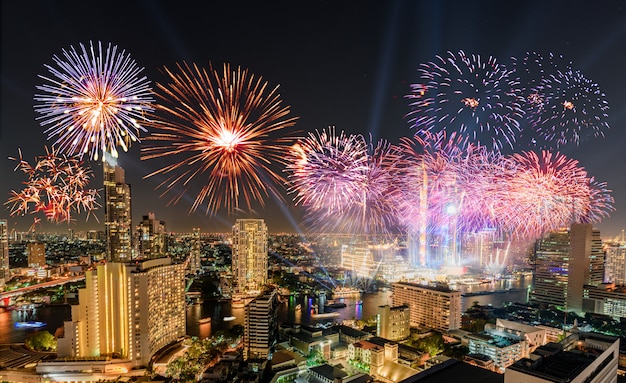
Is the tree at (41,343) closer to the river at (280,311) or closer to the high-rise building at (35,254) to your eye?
the river at (280,311)

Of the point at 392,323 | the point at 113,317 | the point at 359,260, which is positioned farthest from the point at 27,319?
the point at 359,260

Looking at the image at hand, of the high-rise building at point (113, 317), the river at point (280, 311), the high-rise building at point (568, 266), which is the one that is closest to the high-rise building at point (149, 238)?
the river at point (280, 311)

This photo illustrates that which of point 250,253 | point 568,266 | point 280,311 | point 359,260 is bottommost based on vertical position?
point 280,311

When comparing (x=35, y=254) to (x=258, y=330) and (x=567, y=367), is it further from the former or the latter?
(x=567, y=367)

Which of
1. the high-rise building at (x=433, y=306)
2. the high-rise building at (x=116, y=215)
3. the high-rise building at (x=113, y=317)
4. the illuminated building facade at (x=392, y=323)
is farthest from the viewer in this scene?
the high-rise building at (x=116, y=215)

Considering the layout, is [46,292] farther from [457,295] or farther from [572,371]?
[572,371]

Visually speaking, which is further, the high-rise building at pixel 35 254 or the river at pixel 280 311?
the high-rise building at pixel 35 254

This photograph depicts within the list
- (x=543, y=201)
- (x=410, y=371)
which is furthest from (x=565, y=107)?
(x=410, y=371)
